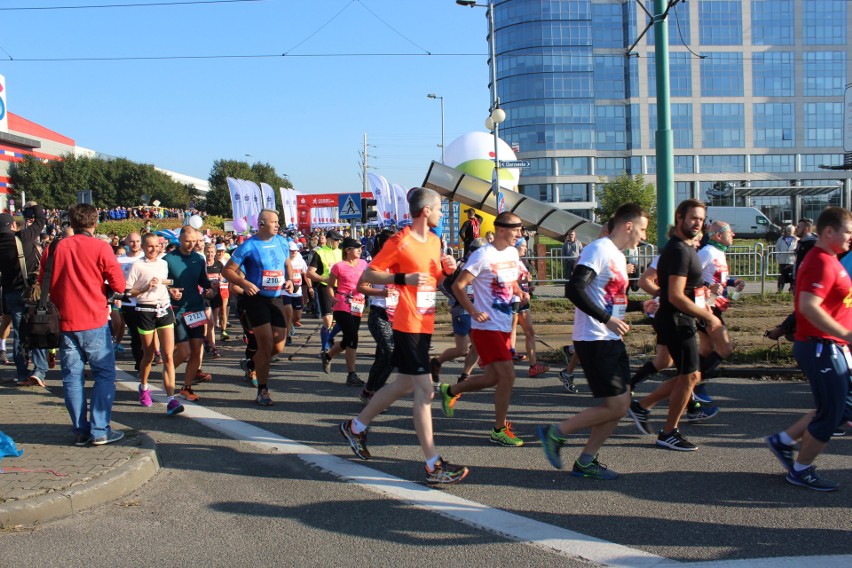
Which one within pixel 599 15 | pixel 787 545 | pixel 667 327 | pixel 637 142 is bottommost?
pixel 787 545

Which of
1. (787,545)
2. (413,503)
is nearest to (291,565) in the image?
(413,503)

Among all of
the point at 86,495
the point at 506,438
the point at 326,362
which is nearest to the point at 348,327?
the point at 326,362

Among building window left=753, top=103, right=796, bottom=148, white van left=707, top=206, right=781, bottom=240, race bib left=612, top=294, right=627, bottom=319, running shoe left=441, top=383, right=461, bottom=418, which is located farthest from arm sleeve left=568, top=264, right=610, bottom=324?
building window left=753, top=103, right=796, bottom=148

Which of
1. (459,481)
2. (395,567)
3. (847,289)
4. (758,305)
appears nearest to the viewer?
(395,567)

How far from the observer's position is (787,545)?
152 inches

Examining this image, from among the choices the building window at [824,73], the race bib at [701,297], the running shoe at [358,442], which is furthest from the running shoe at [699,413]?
the building window at [824,73]

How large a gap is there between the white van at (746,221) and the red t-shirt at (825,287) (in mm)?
42164

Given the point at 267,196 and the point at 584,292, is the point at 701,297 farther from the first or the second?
the point at 267,196

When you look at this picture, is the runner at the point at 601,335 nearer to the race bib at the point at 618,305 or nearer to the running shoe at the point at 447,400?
the race bib at the point at 618,305

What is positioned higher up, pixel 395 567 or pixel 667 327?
pixel 667 327

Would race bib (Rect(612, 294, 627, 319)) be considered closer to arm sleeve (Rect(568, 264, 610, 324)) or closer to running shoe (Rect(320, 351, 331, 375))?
arm sleeve (Rect(568, 264, 610, 324))

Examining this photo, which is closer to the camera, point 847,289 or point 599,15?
point 847,289

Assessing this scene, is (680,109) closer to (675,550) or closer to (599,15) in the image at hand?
(599,15)

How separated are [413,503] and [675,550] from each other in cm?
159
